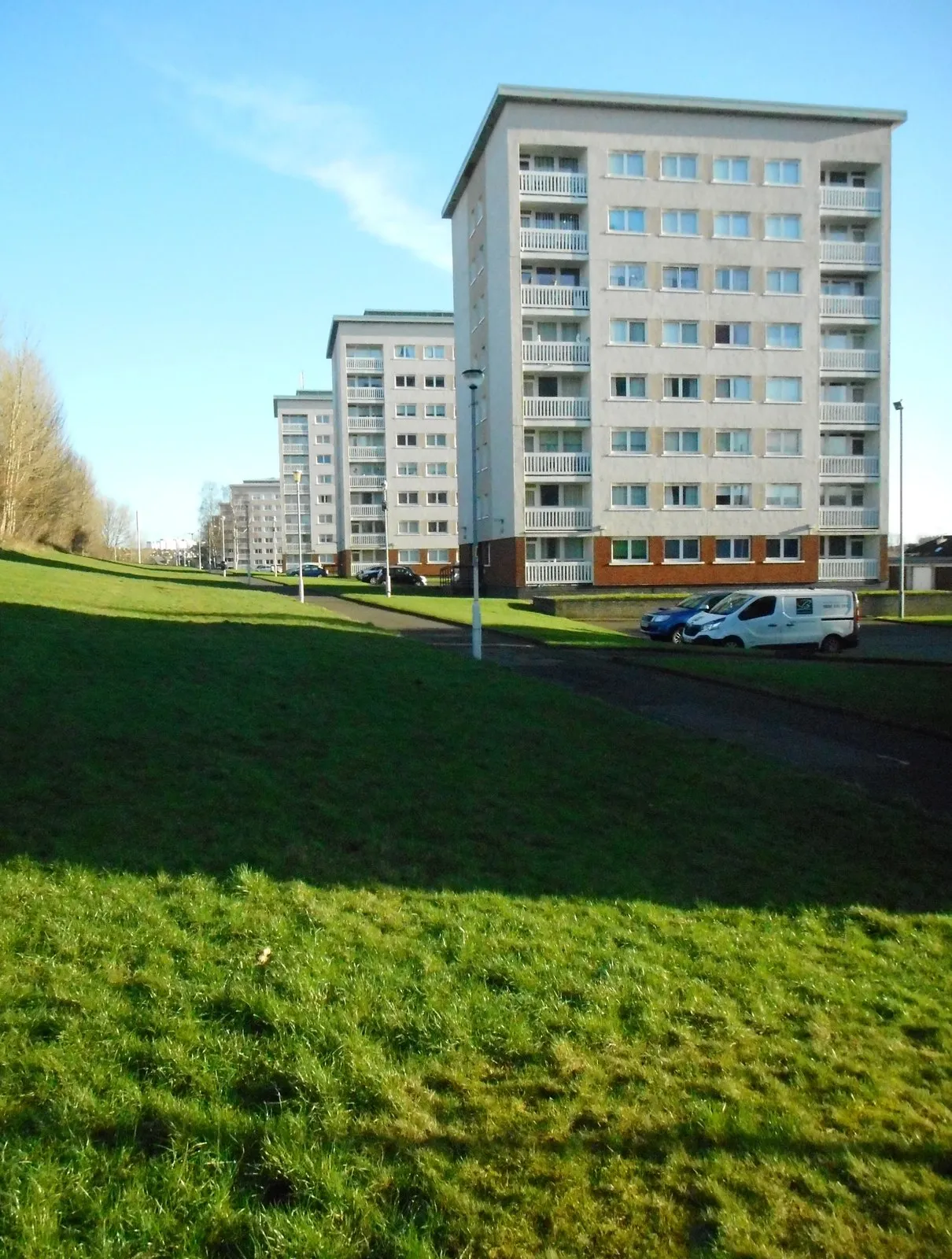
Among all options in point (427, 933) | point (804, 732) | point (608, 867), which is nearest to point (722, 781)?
point (608, 867)

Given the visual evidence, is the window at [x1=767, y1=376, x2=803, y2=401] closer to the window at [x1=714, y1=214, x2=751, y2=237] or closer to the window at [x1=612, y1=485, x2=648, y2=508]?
the window at [x1=714, y1=214, x2=751, y2=237]

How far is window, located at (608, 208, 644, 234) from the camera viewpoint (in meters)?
46.9

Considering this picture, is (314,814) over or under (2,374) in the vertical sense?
under

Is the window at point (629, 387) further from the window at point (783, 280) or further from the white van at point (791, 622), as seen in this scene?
the white van at point (791, 622)

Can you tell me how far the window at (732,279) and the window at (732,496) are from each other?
→ 9603 millimetres

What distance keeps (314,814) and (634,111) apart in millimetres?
48159

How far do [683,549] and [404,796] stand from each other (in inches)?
1654

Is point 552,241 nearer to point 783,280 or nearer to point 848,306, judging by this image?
point 783,280

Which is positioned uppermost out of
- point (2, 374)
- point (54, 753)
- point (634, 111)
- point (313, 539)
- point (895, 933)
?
point (634, 111)

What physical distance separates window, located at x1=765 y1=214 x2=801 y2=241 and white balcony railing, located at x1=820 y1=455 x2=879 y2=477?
11000 mm

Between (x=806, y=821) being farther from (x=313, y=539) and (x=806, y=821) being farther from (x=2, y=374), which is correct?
(x=313, y=539)

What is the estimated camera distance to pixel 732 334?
48188 mm

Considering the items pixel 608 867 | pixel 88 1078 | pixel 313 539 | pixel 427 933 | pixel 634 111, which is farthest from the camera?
pixel 313 539

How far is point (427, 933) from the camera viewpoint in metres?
5.29
